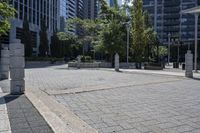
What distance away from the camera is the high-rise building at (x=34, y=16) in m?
67.2

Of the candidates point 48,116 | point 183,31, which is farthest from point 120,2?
point 183,31

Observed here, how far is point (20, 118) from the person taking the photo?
709 cm

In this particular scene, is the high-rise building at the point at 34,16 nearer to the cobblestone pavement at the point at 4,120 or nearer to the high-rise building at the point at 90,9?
the high-rise building at the point at 90,9

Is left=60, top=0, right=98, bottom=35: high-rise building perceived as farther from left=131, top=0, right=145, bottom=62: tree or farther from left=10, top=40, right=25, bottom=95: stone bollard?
left=10, top=40, right=25, bottom=95: stone bollard

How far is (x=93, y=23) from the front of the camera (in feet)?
142

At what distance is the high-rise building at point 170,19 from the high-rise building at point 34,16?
5852 cm

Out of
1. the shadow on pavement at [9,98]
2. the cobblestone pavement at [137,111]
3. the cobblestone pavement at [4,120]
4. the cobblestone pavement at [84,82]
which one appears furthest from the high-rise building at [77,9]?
the cobblestone pavement at [4,120]

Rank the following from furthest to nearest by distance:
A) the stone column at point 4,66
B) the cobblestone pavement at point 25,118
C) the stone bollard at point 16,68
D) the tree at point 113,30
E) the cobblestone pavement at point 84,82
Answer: the tree at point 113,30 < the stone column at point 4,66 < the cobblestone pavement at point 84,82 < the stone bollard at point 16,68 < the cobblestone pavement at point 25,118

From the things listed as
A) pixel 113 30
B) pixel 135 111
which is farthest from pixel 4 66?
pixel 113 30

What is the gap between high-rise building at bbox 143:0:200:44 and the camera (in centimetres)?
13500

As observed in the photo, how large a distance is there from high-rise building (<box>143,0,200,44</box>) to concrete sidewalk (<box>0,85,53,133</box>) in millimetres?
129819

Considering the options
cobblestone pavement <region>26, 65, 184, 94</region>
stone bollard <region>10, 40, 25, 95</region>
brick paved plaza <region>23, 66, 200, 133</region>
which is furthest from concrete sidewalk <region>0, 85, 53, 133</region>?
cobblestone pavement <region>26, 65, 184, 94</region>

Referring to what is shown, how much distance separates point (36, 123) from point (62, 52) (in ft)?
253

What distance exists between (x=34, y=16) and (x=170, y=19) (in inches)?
3059
